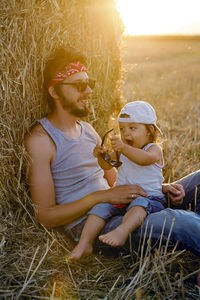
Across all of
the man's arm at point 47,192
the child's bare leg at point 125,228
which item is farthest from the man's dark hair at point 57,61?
the child's bare leg at point 125,228

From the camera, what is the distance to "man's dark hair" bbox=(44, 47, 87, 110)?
9.93 ft

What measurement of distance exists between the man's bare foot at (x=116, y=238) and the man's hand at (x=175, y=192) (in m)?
0.76

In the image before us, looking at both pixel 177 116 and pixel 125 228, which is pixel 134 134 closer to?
pixel 125 228

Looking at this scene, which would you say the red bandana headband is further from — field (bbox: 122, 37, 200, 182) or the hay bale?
field (bbox: 122, 37, 200, 182)

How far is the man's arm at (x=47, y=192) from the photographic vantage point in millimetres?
2838

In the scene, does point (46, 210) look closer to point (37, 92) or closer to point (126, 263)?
point (126, 263)

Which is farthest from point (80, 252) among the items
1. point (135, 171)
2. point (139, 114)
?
point (139, 114)

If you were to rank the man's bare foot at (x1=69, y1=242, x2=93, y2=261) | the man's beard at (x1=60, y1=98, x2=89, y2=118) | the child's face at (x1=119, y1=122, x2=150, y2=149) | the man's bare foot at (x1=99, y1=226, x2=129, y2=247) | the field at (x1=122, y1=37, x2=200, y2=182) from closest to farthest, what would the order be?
the man's bare foot at (x1=99, y1=226, x2=129, y2=247) → the man's bare foot at (x1=69, y1=242, x2=93, y2=261) → the child's face at (x1=119, y1=122, x2=150, y2=149) → the man's beard at (x1=60, y1=98, x2=89, y2=118) → the field at (x1=122, y1=37, x2=200, y2=182)

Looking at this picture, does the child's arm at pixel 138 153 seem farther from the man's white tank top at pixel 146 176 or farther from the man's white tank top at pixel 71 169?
the man's white tank top at pixel 71 169

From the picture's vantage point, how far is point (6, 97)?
2.90m

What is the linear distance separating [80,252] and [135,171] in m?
0.82

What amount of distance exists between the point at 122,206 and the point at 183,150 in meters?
2.09

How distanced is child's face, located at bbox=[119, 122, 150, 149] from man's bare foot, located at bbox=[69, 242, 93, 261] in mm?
911

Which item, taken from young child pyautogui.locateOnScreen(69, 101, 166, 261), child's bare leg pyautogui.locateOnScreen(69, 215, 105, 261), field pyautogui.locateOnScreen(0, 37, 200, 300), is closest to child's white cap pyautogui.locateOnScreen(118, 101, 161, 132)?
young child pyautogui.locateOnScreen(69, 101, 166, 261)
